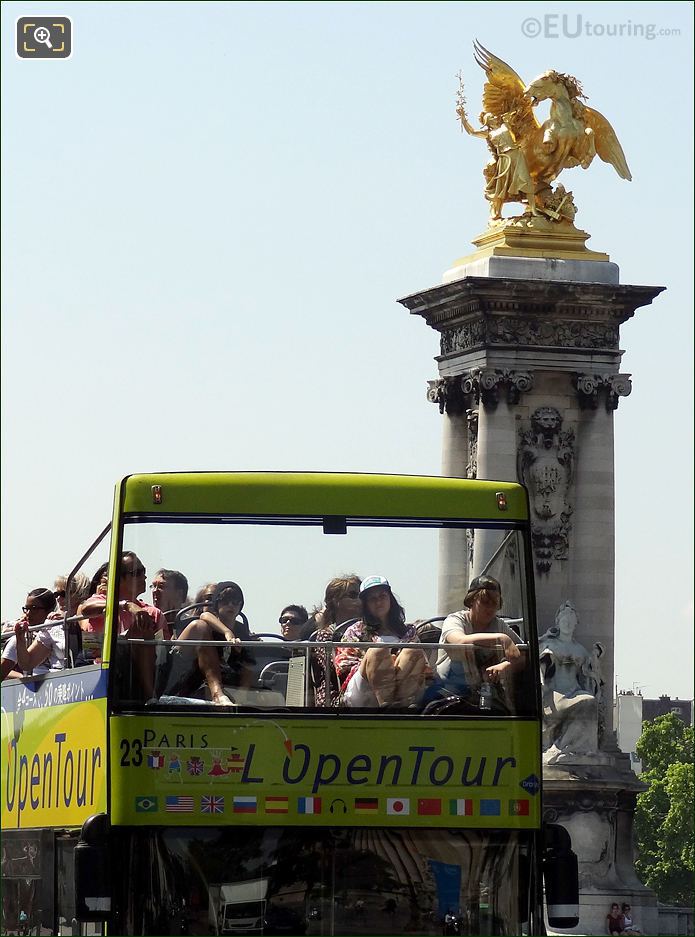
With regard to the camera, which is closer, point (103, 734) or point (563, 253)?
point (103, 734)

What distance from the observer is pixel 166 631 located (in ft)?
63.0

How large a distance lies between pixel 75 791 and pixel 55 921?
1.19 metres

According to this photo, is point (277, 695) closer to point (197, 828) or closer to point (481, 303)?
point (197, 828)

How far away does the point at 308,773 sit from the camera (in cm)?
1883

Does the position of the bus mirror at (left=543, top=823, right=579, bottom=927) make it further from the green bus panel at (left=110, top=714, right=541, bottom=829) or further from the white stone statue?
the white stone statue

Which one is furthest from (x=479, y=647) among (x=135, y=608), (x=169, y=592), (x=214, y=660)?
(x=135, y=608)

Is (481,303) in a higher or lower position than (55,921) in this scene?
higher

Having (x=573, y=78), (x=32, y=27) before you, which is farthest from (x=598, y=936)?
(x=32, y=27)

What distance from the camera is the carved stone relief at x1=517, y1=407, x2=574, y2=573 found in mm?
45531

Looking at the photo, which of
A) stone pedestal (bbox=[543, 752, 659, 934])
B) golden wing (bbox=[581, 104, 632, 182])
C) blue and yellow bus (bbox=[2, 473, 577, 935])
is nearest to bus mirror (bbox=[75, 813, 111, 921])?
blue and yellow bus (bbox=[2, 473, 577, 935])

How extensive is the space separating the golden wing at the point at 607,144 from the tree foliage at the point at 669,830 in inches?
1531

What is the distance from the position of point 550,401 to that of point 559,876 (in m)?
27.2

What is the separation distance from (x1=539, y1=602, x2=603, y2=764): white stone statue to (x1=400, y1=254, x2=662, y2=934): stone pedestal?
51 centimetres

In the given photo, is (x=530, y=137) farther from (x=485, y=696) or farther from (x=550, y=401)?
(x=485, y=696)
